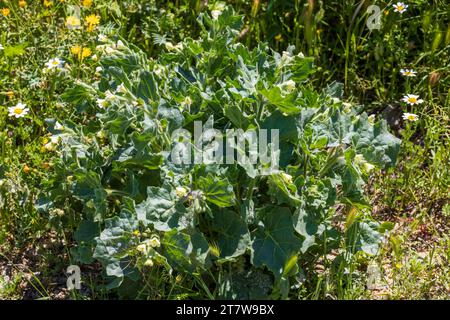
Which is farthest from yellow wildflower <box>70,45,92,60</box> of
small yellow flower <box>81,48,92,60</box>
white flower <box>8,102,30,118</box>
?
white flower <box>8,102,30,118</box>

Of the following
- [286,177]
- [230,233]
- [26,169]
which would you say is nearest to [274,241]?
[230,233]

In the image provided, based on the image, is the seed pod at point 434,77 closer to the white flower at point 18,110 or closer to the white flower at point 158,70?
the white flower at point 158,70

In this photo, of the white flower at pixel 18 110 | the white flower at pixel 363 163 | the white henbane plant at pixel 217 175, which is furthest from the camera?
the white flower at pixel 18 110

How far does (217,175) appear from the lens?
2699mm

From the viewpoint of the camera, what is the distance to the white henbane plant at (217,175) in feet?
8.83

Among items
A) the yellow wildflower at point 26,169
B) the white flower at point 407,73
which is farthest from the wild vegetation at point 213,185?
the white flower at point 407,73

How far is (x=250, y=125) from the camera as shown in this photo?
277 centimetres

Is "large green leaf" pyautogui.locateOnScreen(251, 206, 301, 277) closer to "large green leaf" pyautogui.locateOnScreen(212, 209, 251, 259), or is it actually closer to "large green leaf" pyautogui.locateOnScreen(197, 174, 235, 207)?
"large green leaf" pyautogui.locateOnScreen(212, 209, 251, 259)

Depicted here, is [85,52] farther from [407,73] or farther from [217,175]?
[407,73]

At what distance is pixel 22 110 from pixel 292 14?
1.68m

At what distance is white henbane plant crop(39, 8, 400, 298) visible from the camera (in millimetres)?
2691

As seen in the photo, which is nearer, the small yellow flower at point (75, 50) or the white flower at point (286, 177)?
the white flower at point (286, 177)

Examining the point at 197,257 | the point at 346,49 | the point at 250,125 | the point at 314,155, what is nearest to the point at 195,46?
the point at 250,125

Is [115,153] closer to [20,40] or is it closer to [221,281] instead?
[221,281]
